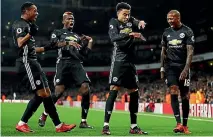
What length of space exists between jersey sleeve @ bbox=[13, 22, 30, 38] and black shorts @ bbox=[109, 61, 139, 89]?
1.64m

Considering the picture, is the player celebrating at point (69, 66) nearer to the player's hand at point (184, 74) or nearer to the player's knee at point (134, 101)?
the player's knee at point (134, 101)

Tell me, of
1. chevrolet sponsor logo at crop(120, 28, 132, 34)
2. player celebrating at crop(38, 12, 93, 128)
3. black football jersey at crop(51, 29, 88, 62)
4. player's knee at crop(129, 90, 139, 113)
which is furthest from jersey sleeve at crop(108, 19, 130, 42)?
black football jersey at crop(51, 29, 88, 62)

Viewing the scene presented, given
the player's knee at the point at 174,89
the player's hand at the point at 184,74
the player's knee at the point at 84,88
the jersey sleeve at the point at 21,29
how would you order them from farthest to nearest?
the player's knee at the point at 84,88 < the player's knee at the point at 174,89 < the player's hand at the point at 184,74 < the jersey sleeve at the point at 21,29

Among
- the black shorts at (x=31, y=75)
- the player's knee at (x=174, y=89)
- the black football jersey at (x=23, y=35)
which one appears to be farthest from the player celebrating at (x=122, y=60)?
the black football jersey at (x=23, y=35)

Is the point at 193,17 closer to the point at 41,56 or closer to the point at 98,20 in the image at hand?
the point at 98,20

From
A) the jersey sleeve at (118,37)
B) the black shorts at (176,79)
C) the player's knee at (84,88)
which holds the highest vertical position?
the jersey sleeve at (118,37)

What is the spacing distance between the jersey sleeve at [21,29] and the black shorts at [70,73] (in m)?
2.17

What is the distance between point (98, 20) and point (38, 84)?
5093 cm

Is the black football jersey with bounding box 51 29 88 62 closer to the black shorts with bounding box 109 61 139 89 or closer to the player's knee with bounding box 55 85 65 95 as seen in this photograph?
the player's knee with bounding box 55 85 65 95

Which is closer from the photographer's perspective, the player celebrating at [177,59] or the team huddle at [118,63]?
the team huddle at [118,63]

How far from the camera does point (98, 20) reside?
187 ft

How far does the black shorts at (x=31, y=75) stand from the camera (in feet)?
21.9

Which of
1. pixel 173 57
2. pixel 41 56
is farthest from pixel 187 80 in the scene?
pixel 41 56

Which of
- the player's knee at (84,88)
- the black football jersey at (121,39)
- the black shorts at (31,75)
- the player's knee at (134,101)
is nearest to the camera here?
the black shorts at (31,75)
